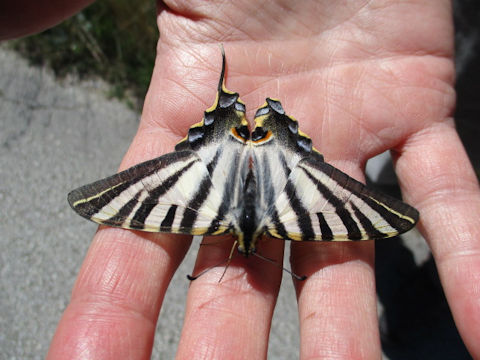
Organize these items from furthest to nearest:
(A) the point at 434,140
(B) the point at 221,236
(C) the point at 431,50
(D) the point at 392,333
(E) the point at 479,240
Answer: (D) the point at 392,333
(C) the point at 431,50
(A) the point at 434,140
(B) the point at 221,236
(E) the point at 479,240

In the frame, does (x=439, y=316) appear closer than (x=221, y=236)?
No

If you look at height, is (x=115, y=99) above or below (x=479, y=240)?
above

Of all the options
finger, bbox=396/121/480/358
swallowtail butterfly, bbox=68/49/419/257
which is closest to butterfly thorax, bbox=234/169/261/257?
swallowtail butterfly, bbox=68/49/419/257

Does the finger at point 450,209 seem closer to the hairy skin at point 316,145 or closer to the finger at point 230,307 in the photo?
the hairy skin at point 316,145

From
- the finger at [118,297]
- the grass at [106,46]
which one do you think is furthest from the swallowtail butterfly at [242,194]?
the grass at [106,46]

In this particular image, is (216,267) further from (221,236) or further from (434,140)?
(434,140)

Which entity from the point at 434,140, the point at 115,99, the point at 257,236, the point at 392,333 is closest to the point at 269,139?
the point at 257,236

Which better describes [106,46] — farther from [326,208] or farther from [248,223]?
[326,208]

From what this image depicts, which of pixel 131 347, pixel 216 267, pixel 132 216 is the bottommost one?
pixel 131 347
